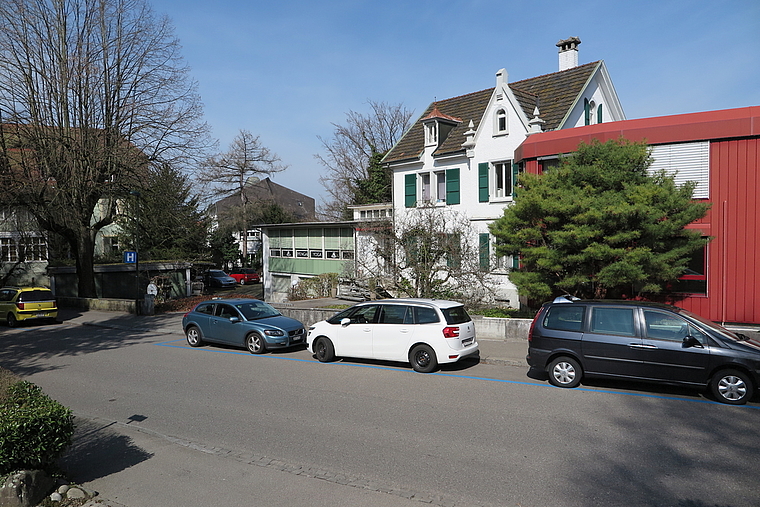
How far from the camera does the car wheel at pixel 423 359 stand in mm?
11812

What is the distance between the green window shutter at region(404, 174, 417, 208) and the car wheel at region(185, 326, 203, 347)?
1441 centimetres

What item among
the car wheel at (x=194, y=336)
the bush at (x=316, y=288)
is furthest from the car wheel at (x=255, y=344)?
the bush at (x=316, y=288)

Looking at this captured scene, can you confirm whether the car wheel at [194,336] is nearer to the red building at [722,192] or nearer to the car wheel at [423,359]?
the car wheel at [423,359]

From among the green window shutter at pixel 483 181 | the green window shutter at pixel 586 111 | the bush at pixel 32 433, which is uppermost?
the green window shutter at pixel 586 111

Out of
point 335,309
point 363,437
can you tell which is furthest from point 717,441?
point 335,309

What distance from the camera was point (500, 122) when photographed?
24266mm

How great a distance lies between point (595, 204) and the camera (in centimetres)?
1321

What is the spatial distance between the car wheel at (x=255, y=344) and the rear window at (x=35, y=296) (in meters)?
13.6

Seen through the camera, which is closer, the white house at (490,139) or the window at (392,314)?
the window at (392,314)

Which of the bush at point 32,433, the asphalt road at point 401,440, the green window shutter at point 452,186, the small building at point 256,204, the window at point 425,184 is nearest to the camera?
the bush at point 32,433

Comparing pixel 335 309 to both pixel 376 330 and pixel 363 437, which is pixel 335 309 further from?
pixel 363 437

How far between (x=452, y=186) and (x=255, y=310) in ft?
44.0

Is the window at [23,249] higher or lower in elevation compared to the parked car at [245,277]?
higher

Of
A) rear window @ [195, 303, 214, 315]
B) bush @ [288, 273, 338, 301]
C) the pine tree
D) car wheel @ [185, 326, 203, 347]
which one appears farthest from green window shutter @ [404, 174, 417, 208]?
car wheel @ [185, 326, 203, 347]
